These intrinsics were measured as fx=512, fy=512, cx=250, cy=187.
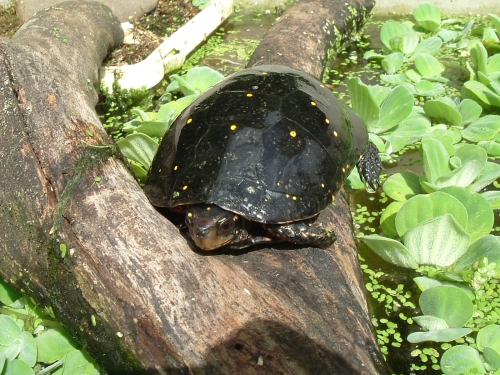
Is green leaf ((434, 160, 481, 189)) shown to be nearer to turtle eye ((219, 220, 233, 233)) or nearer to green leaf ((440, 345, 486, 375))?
green leaf ((440, 345, 486, 375))

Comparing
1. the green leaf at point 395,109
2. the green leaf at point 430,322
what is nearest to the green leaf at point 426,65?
the green leaf at point 395,109

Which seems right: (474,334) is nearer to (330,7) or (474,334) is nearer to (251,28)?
(330,7)

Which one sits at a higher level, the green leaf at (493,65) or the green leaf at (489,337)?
the green leaf at (493,65)

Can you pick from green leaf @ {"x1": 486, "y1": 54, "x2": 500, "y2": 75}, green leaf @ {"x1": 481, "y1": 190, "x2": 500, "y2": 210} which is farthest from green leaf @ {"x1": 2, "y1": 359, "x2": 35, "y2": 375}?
green leaf @ {"x1": 486, "y1": 54, "x2": 500, "y2": 75}

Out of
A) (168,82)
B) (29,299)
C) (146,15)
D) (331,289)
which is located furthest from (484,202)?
(146,15)

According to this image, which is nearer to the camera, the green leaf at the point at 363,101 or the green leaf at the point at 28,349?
the green leaf at the point at 28,349

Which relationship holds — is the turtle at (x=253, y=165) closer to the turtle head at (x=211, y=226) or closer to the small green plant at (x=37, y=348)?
the turtle head at (x=211, y=226)

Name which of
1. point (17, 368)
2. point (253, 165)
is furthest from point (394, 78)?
point (17, 368)
